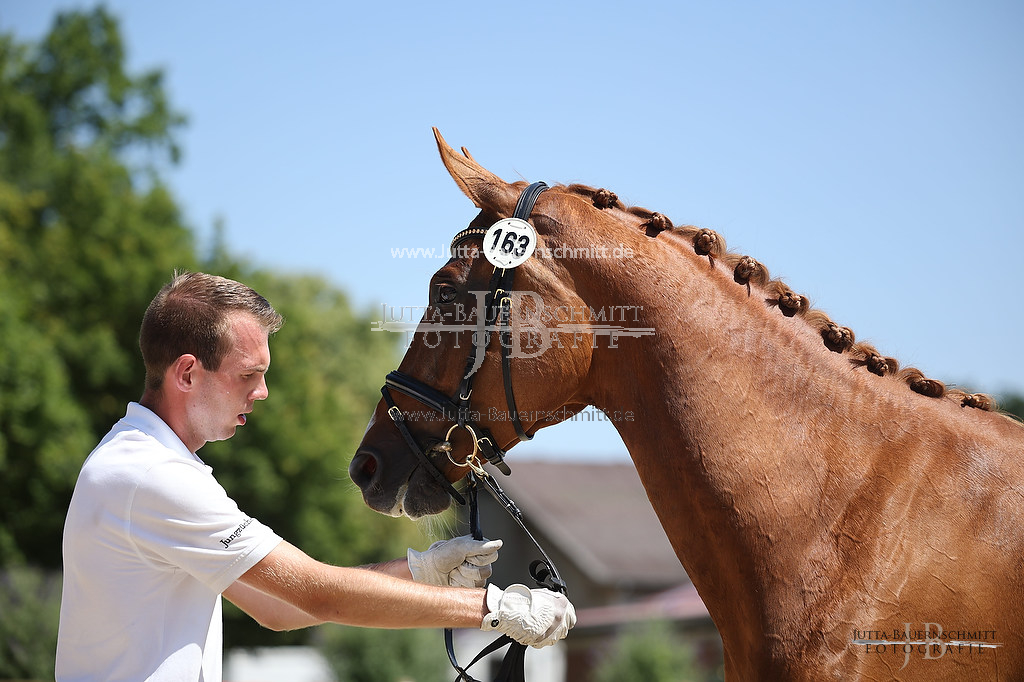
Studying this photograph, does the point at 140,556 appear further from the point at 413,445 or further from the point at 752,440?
the point at 752,440

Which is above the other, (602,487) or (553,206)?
(553,206)

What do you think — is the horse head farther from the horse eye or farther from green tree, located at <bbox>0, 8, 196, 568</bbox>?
green tree, located at <bbox>0, 8, 196, 568</bbox>

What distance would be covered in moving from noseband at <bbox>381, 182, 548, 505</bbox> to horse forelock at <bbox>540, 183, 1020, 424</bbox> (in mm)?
320

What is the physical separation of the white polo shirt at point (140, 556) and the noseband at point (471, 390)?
78 cm

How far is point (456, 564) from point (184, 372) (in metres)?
1.16

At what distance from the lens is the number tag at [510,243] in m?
2.98

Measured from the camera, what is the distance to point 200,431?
8.86 feet

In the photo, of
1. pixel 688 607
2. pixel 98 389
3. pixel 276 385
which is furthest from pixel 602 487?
pixel 98 389

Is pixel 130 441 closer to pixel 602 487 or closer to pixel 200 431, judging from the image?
pixel 200 431

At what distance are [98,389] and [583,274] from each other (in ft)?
73.9

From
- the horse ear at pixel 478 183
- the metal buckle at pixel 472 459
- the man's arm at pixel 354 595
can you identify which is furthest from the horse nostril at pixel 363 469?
the horse ear at pixel 478 183

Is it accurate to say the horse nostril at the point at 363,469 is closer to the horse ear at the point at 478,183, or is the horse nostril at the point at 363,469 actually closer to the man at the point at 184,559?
the man at the point at 184,559

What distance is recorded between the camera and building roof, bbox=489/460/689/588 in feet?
82.1

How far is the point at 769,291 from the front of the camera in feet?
9.86
